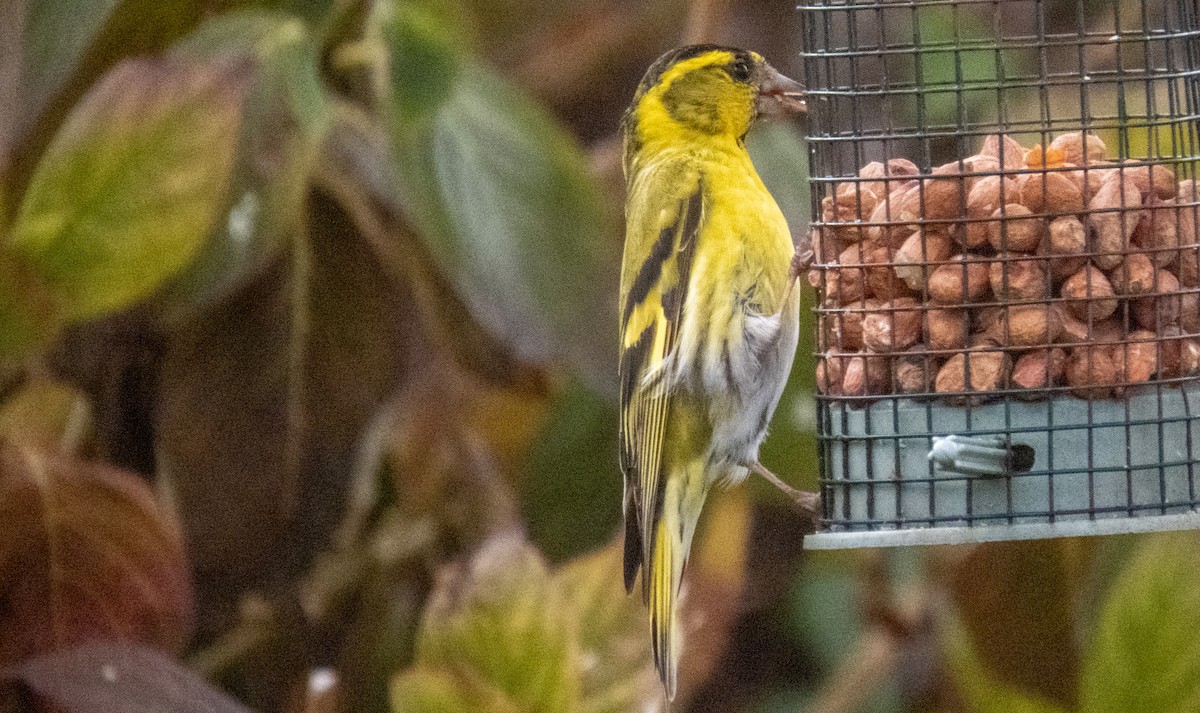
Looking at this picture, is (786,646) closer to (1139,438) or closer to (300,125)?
(1139,438)

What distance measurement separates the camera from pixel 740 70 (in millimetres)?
2723

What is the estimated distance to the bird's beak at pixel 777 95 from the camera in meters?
2.73

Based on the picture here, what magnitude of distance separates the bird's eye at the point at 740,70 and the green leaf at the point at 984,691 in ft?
3.56

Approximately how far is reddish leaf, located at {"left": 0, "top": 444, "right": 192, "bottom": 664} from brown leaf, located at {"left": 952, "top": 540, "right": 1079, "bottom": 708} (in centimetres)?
129

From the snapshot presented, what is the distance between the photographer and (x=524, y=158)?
95.7 inches

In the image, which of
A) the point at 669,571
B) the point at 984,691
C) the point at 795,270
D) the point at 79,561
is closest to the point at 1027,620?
the point at 984,691

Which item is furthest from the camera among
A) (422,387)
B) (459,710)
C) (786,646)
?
(786,646)

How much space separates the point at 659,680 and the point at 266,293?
102 centimetres

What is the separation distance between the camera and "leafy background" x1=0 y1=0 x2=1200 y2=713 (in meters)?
2.14

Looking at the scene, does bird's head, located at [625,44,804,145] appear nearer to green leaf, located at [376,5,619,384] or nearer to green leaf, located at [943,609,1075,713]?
green leaf, located at [376,5,619,384]

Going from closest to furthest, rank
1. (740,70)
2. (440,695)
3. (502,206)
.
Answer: (440,695)
(502,206)
(740,70)

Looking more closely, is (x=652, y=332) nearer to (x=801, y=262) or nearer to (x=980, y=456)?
(x=801, y=262)

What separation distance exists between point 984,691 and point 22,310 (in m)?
1.62

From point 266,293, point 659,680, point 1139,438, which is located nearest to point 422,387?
point 266,293
